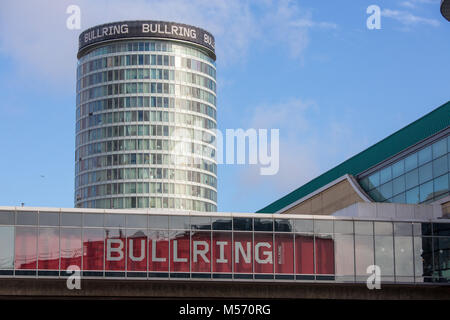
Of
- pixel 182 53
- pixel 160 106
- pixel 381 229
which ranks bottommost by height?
pixel 381 229

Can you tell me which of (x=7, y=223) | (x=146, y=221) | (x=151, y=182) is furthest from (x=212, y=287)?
(x=151, y=182)

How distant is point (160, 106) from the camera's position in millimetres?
176125

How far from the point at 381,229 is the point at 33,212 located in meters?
23.9

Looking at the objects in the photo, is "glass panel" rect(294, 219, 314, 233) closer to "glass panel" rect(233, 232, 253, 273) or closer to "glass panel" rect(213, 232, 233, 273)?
"glass panel" rect(233, 232, 253, 273)

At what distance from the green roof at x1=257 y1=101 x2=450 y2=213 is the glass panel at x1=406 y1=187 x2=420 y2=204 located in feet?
12.4

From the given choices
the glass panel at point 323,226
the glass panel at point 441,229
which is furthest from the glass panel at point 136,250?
the glass panel at point 441,229

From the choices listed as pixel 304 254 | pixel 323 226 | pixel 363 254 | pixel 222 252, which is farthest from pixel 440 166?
pixel 222 252

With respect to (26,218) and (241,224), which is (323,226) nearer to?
(241,224)

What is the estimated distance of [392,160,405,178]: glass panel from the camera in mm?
72844

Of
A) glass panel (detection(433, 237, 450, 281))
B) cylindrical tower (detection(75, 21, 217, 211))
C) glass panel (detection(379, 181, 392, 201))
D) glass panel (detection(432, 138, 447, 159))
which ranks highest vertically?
cylindrical tower (detection(75, 21, 217, 211))

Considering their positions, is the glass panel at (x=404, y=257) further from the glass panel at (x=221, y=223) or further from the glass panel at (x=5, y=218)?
the glass panel at (x=5, y=218)

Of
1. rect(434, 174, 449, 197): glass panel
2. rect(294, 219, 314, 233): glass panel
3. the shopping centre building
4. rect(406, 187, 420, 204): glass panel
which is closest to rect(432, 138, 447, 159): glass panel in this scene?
the shopping centre building

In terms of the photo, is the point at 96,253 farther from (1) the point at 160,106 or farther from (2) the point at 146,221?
(1) the point at 160,106

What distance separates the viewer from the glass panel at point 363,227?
62.1 metres
